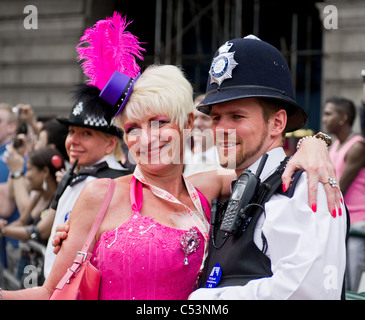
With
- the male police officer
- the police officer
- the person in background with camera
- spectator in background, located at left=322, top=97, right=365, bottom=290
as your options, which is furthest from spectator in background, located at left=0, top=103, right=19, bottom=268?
the male police officer

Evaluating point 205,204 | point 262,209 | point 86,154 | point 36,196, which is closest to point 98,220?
point 205,204

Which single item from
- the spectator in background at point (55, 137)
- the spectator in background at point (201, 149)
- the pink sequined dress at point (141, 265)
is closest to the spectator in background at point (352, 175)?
the spectator in background at point (201, 149)

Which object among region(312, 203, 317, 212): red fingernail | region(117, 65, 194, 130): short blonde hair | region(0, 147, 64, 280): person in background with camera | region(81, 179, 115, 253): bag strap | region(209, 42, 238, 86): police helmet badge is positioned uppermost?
region(209, 42, 238, 86): police helmet badge

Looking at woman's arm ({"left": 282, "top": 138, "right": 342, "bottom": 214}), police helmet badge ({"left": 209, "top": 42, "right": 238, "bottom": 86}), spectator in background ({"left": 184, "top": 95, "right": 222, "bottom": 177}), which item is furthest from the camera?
spectator in background ({"left": 184, "top": 95, "right": 222, "bottom": 177})

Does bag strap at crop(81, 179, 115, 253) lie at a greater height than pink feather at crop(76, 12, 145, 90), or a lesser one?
lesser

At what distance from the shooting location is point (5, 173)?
17.8 feet

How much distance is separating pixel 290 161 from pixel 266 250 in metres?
0.34

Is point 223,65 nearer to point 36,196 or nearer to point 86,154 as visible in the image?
point 86,154

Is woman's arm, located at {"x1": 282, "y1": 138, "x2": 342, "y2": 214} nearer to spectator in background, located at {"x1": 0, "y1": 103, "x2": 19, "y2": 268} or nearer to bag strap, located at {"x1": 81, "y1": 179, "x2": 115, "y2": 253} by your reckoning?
bag strap, located at {"x1": 81, "y1": 179, "x2": 115, "y2": 253}

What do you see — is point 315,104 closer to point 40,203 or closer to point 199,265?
point 40,203

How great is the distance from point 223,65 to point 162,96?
13.4 inches

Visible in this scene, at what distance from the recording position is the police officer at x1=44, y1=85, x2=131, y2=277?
3.70 m

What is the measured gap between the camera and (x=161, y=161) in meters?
2.48

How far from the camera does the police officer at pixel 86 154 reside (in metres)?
3.70
